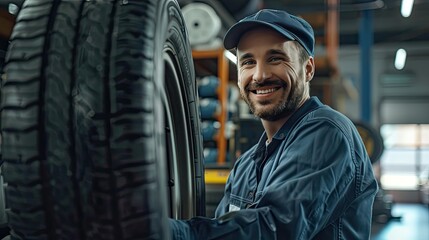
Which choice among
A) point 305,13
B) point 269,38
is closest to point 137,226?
point 269,38

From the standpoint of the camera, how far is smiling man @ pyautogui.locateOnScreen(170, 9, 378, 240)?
1012mm

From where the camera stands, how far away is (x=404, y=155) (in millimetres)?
13625

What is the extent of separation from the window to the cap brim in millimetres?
12463

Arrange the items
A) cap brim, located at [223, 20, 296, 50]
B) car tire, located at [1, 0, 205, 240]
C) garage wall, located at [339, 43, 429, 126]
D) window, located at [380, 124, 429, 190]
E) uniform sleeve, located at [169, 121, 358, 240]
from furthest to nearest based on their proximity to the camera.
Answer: garage wall, located at [339, 43, 429, 126], window, located at [380, 124, 429, 190], cap brim, located at [223, 20, 296, 50], uniform sleeve, located at [169, 121, 358, 240], car tire, located at [1, 0, 205, 240]

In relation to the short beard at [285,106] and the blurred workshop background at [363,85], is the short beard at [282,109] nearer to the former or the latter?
the short beard at [285,106]

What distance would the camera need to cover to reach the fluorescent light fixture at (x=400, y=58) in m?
13.4

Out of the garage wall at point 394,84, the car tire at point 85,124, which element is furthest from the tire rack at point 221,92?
the garage wall at point 394,84

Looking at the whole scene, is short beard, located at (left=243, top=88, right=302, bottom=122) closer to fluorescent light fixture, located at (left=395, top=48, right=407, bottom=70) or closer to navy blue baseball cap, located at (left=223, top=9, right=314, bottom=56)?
navy blue baseball cap, located at (left=223, top=9, right=314, bottom=56)

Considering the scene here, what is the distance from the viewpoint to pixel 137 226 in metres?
0.83

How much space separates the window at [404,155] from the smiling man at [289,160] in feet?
40.6

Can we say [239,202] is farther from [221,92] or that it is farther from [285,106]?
[221,92]

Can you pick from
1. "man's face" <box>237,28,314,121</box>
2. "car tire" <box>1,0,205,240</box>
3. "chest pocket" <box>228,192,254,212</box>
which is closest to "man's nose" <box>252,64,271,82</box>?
"man's face" <box>237,28,314,121</box>

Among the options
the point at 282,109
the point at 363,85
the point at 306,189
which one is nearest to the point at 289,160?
the point at 306,189

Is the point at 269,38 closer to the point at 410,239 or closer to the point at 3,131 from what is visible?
the point at 3,131
